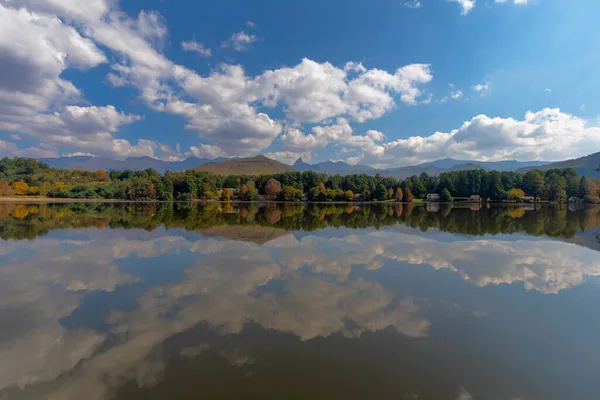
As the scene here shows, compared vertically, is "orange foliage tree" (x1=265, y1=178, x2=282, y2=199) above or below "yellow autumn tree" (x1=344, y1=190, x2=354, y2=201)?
above

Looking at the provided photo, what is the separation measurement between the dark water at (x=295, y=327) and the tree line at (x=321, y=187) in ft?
320

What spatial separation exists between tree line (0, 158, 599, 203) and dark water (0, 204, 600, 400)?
320ft

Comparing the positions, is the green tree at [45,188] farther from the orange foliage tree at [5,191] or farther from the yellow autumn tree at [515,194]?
the yellow autumn tree at [515,194]

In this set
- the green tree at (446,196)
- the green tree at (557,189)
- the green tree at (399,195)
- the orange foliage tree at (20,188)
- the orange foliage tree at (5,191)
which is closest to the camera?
the orange foliage tree at (5,191)

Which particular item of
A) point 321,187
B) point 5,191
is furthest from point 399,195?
point 5,191

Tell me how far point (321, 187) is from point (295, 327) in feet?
365

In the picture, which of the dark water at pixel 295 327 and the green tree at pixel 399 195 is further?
the green tree at pixel 399 195

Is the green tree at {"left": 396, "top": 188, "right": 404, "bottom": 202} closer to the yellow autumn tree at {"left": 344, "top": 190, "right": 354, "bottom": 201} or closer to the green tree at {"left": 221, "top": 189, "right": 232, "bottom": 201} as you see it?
the yellow autumn tree at {"left": 344, "top": 190, "right": 354, "bottom": 201}

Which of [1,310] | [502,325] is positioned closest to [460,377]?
[502,325]

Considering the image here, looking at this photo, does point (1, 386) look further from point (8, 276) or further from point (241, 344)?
point (8, 276)

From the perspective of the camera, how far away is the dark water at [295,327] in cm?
566

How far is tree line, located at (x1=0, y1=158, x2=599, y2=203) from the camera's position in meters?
106

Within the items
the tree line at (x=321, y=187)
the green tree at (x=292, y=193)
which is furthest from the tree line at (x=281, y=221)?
the tree line at (x=321, y=187)

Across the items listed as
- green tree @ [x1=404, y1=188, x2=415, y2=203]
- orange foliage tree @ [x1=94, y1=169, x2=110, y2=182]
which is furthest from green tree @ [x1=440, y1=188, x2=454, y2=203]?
orange foliage tree @ [x1=94, y1=169, x2=110, y2=182]
